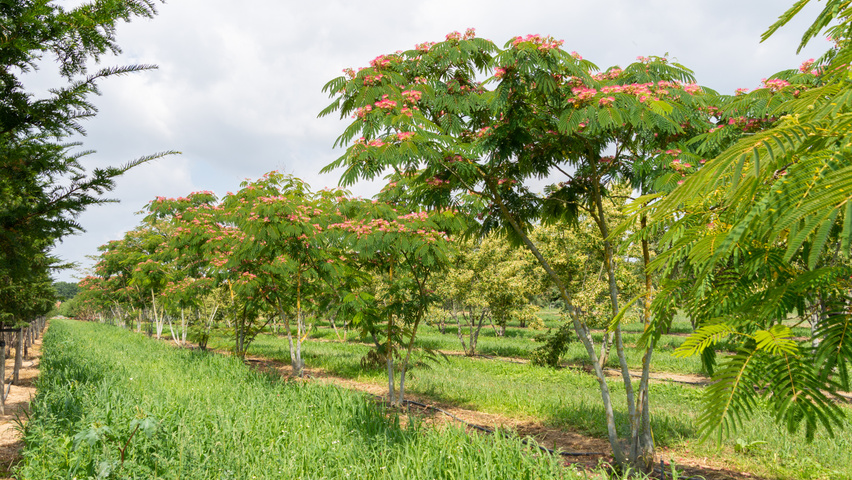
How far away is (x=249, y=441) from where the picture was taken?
4.35 m

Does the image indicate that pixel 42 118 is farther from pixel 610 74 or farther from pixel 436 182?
pixel 610 74

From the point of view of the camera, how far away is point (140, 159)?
3701 mm

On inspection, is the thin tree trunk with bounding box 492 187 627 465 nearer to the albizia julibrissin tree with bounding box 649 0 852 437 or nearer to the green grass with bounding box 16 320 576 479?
the green grass with bounding box 16 320 576 479

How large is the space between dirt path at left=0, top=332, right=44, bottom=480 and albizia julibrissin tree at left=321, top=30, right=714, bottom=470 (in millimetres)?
5132

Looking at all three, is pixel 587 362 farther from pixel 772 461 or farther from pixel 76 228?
pixel 76 228

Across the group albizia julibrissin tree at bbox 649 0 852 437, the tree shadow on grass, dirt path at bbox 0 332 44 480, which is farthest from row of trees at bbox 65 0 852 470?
dirt path at bbox 0 332 44 480

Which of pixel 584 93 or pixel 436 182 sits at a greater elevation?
pixel 584 93

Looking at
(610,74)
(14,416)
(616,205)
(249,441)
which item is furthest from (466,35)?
(14,416)

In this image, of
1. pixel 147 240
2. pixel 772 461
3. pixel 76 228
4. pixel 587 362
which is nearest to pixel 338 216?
pixel 76 228

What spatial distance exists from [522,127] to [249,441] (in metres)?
4.19

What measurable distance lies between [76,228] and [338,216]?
15.5 feet

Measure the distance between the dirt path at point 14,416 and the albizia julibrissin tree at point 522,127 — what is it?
513cm

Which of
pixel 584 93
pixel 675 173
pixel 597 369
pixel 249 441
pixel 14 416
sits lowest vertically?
pixel 14 416

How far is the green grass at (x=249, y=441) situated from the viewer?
357 cm
